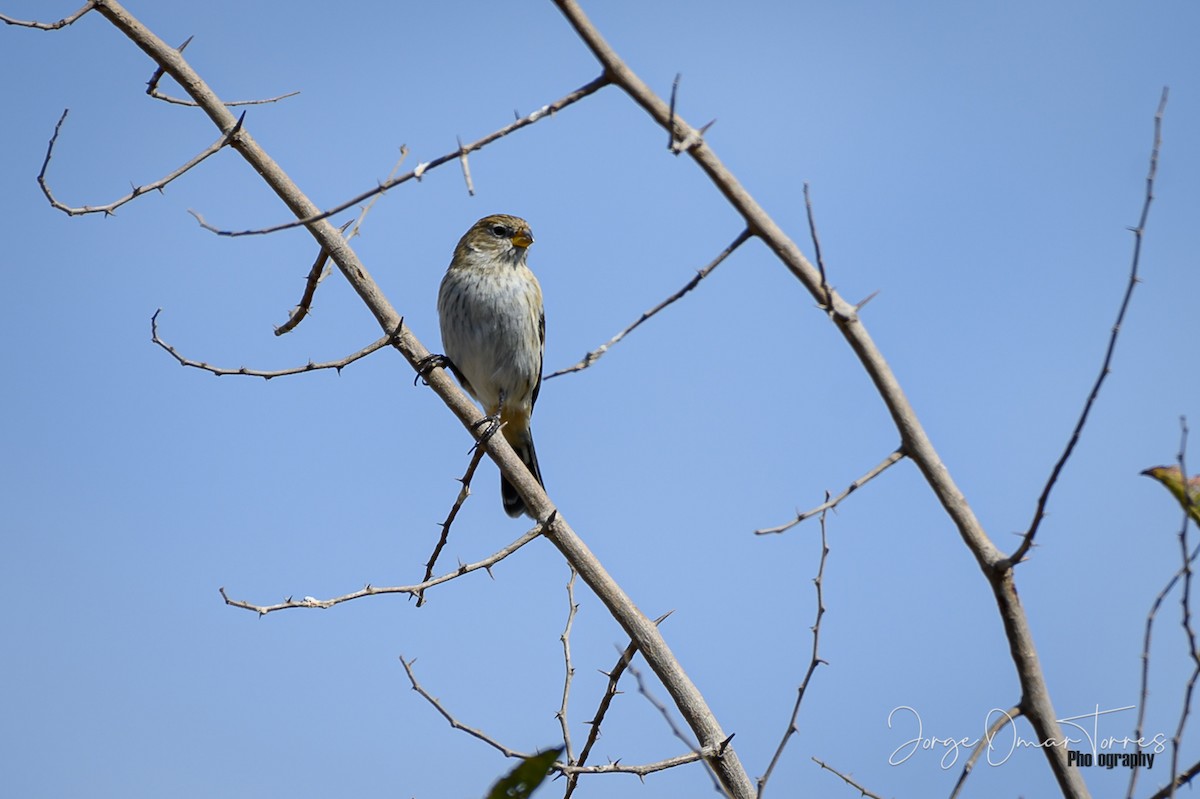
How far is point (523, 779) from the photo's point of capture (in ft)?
6.82

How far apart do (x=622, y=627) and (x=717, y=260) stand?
5.32 feet

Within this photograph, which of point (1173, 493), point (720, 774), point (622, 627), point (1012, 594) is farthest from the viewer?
point (622, 627)

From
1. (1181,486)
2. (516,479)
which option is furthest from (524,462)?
(1181,486)

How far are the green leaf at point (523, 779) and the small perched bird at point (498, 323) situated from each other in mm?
4799

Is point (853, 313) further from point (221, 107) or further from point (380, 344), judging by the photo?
point (221, 107)

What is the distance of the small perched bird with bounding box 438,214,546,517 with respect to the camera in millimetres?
7098

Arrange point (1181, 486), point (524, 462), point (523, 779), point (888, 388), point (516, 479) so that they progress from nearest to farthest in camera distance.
Answer: point (523, 779) < point (1181, 486) < point (888, 388) < point (516, 479) < point (524, 462)

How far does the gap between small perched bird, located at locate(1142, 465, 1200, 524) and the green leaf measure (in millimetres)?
1374

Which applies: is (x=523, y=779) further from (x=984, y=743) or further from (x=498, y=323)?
(x=498, y=323)

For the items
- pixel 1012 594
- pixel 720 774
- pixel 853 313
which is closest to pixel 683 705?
pixel 720 774

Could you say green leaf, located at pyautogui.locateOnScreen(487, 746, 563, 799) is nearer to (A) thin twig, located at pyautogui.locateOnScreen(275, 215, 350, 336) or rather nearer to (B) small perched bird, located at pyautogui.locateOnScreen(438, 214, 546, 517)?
(A) thin twig, located at pyautogui.locateOnScreen(275, 215, 350, 336)

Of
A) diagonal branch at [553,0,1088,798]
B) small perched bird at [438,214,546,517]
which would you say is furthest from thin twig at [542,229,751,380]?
small perched bird at [438,214,546,517]

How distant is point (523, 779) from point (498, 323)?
5186 mm

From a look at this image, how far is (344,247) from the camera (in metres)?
4.08
